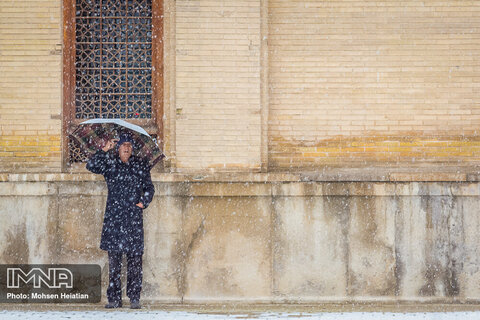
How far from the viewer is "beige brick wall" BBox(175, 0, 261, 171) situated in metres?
8.38

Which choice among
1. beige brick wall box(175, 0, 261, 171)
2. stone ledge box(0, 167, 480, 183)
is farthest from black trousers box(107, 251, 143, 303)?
beige brick wall box(175, 0, 261, 171)

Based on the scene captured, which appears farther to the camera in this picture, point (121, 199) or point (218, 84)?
point (218, 84)

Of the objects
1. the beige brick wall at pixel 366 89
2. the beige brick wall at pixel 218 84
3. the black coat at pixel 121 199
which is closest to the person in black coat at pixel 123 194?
the black coat at pixel 121 199

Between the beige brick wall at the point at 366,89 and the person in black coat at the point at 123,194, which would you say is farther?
the beige brick wall at the point at 366,89

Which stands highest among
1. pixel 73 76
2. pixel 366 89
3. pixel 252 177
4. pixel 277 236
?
pixel 73 76

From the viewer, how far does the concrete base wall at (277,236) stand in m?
8.30

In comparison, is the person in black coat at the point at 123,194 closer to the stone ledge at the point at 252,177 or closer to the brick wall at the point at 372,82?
the stone ledge at the point at 252,177

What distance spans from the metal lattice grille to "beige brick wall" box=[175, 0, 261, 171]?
0.57m

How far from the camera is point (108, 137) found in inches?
290

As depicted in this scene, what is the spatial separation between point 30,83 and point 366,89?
12.9 feet

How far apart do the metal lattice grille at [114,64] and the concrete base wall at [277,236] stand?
1.02 meters

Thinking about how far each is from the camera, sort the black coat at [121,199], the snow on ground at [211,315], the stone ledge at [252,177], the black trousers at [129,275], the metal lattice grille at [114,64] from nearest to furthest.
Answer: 1. the snow on ground at [211,315]
2. the black coat at [121,199]
3. the black trousers at [129,275]
4. the stone ledge at [252,177]
5. the metal lattice grille at [114,64]

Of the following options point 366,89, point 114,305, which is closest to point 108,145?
point 114,305

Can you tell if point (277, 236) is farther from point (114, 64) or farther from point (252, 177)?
point (114, 64)
